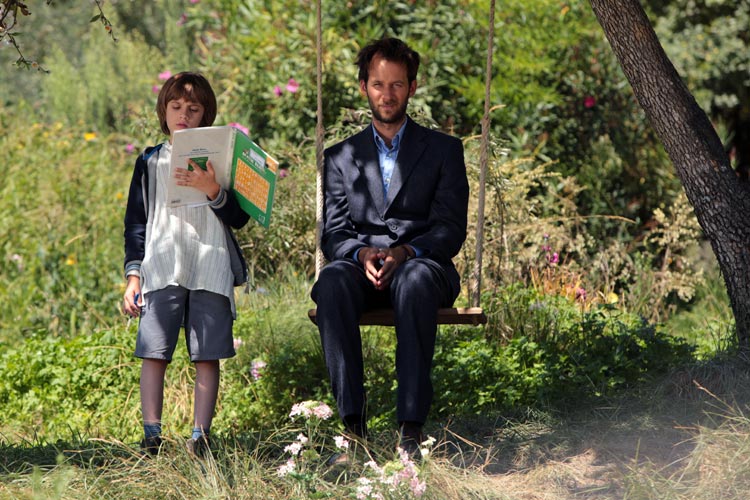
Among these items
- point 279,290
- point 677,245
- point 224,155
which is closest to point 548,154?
point 677,245

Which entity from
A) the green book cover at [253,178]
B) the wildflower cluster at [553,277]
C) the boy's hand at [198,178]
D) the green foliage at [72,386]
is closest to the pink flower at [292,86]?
the wildflower cluster at [553,277]

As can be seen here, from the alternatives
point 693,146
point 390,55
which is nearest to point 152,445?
point 390,55

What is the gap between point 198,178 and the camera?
3.75 metres

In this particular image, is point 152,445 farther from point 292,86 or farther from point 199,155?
point 292,86

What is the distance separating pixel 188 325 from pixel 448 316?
0.98 meters

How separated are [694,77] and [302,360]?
208 inches

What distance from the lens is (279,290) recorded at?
6.08m

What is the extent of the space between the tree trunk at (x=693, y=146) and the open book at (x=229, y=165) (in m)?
1.57

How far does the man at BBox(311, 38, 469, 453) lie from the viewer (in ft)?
12.0

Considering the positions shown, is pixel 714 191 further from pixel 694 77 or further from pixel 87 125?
pixel 87 125

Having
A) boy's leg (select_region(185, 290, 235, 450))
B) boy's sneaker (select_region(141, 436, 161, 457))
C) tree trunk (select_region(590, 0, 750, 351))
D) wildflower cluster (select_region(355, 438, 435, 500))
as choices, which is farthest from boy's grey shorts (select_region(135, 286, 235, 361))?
tree trunk (select_region(590, 0, 750, 351))

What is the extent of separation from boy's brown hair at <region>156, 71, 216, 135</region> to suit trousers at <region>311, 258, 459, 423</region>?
771 mm

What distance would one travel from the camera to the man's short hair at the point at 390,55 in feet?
13.4

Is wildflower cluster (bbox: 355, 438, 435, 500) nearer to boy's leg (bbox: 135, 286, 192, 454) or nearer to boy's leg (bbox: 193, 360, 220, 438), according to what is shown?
boy's leg (bbox: 193, 360, 220, 438)
